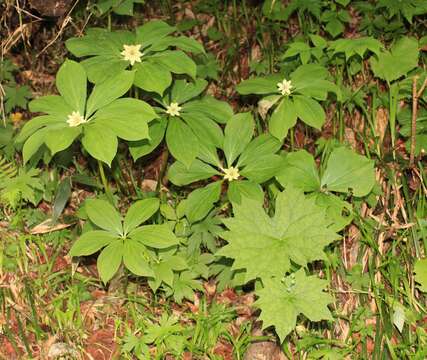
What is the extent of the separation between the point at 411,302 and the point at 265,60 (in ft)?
6.06

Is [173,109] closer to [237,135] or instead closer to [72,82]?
[237,135]

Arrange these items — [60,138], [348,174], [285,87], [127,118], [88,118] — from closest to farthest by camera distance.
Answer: [60,138]
[127,118]
[88,118]
[348,174]
[285,87]

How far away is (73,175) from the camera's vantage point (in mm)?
3531

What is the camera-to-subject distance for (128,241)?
293 cm

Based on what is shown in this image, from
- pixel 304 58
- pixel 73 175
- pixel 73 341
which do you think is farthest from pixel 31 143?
pixel 304 58

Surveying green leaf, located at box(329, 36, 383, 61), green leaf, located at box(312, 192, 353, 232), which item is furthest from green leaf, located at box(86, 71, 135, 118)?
green leaf, located at box(329, 36, 383, 61)

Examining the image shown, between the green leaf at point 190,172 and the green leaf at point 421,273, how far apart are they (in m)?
1.11

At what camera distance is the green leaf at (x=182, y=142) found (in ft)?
9.91

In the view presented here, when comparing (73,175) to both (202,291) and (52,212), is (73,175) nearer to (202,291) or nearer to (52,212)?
(52,212)

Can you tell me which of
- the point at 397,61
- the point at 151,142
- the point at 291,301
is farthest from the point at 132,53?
the point at 397,61

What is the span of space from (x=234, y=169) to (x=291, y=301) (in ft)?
2.45

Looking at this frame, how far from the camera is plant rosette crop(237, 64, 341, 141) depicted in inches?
124

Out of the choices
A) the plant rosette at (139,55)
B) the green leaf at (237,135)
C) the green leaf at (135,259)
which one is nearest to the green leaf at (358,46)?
the green leaf at (237,135)

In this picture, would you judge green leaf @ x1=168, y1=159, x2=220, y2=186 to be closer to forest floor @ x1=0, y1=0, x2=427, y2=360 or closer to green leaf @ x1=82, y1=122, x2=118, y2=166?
forest floor @ x1=0, y1=0, x2=427, y2=360
